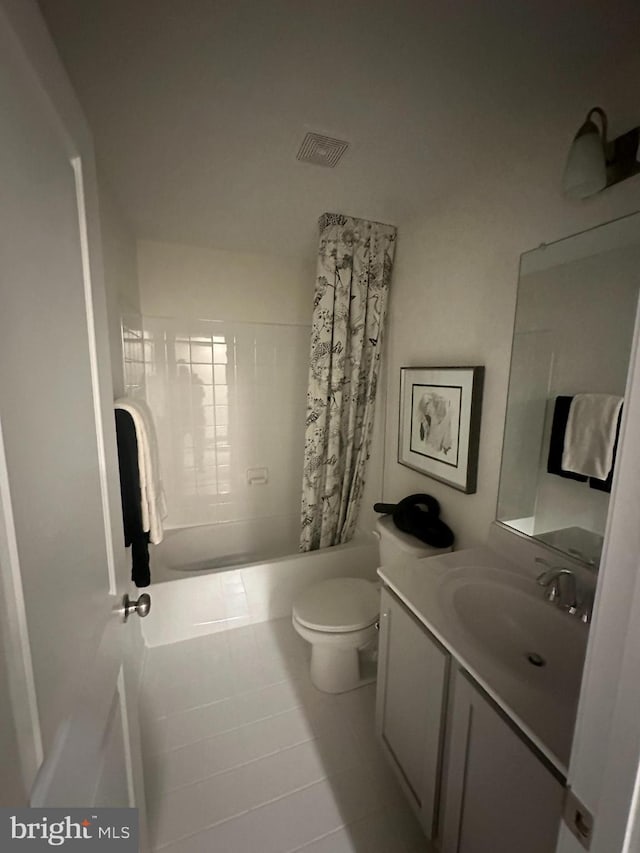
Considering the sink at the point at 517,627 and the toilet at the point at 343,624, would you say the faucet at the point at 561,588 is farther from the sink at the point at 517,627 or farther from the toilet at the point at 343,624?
the toilet at the point at 343,624

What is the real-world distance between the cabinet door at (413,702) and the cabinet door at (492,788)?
55 mm

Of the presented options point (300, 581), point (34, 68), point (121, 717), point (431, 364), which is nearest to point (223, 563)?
point (300, 581)

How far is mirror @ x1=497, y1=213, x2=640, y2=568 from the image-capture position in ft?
3.40

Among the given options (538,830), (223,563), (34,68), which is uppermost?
(34,68)

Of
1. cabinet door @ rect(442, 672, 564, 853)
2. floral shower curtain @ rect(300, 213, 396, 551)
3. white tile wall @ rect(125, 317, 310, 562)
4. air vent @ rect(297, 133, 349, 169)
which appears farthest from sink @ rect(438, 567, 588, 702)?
white tile wall @ rect(125, 317, 310, 562)

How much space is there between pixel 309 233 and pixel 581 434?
1.80m

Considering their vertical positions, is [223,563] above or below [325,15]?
below

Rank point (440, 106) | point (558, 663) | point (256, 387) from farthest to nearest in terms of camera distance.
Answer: point (256, 387)
point (440, 106)
point (558, 663)

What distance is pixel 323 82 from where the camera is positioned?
1043 mm

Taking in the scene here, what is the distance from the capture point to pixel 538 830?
69 centimetres

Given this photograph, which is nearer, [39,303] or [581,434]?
[39,303]

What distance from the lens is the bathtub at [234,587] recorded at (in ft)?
6.29

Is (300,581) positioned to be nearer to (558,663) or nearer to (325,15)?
(558,663)

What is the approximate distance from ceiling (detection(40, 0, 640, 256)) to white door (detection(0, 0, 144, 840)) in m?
0.49
